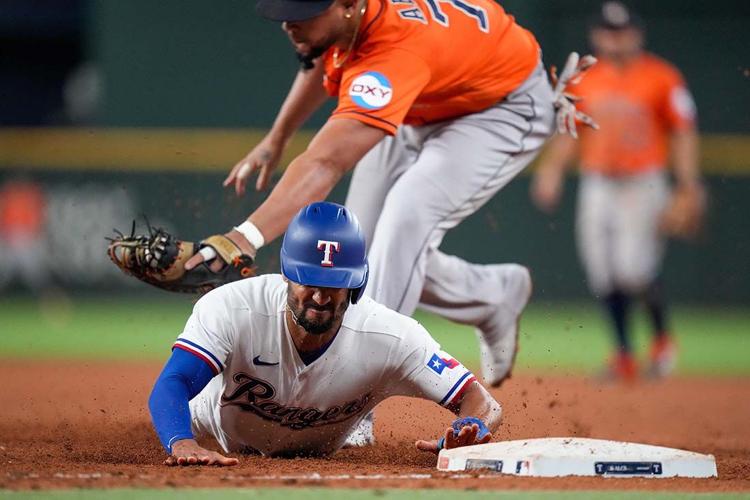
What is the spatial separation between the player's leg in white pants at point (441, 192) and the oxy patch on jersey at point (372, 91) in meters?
0.59

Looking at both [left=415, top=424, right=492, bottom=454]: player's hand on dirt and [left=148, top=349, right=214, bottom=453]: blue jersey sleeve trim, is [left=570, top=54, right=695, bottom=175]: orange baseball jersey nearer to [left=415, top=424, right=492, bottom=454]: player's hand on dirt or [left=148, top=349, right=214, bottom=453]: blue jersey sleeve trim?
[left=415, top=424, right=492, bottom=454]: player's hand on dirt

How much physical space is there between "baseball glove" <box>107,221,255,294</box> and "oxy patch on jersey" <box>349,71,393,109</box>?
0.73m

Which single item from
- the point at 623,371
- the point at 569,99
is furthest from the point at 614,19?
the point at 569,99

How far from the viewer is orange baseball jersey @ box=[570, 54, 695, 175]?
31.2 feet

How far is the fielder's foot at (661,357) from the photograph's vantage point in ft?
28.3

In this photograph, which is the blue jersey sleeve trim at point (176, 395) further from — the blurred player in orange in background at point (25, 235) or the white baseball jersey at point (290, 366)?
the blurred player in orange in background at point (25, 235)

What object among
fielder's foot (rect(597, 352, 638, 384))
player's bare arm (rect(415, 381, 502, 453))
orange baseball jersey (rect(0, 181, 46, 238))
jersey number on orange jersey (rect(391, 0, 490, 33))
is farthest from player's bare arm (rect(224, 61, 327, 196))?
orange baseball jersey (rect(0, 181, 46, 238))

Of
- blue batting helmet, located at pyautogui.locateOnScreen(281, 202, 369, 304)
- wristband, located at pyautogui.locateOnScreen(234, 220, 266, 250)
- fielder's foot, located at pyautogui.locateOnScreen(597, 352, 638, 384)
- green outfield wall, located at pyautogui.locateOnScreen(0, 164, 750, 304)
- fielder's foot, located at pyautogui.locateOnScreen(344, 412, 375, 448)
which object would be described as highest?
blue batting helmet, located at pyautogui.locateOnScreen(281, 202, 369, 304)

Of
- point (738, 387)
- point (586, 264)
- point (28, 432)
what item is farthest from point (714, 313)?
point (28, 432)

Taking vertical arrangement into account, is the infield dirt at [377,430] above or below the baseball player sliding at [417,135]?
below

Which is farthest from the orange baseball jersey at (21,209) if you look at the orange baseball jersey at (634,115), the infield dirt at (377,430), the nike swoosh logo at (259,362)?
the nike swoosh logo at (259,362)

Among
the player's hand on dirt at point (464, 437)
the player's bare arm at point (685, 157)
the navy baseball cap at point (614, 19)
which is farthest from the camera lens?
the navy baseball cap at point (614, 19)

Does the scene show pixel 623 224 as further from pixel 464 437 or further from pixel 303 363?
pixel 303 363

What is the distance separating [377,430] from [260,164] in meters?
1.33
